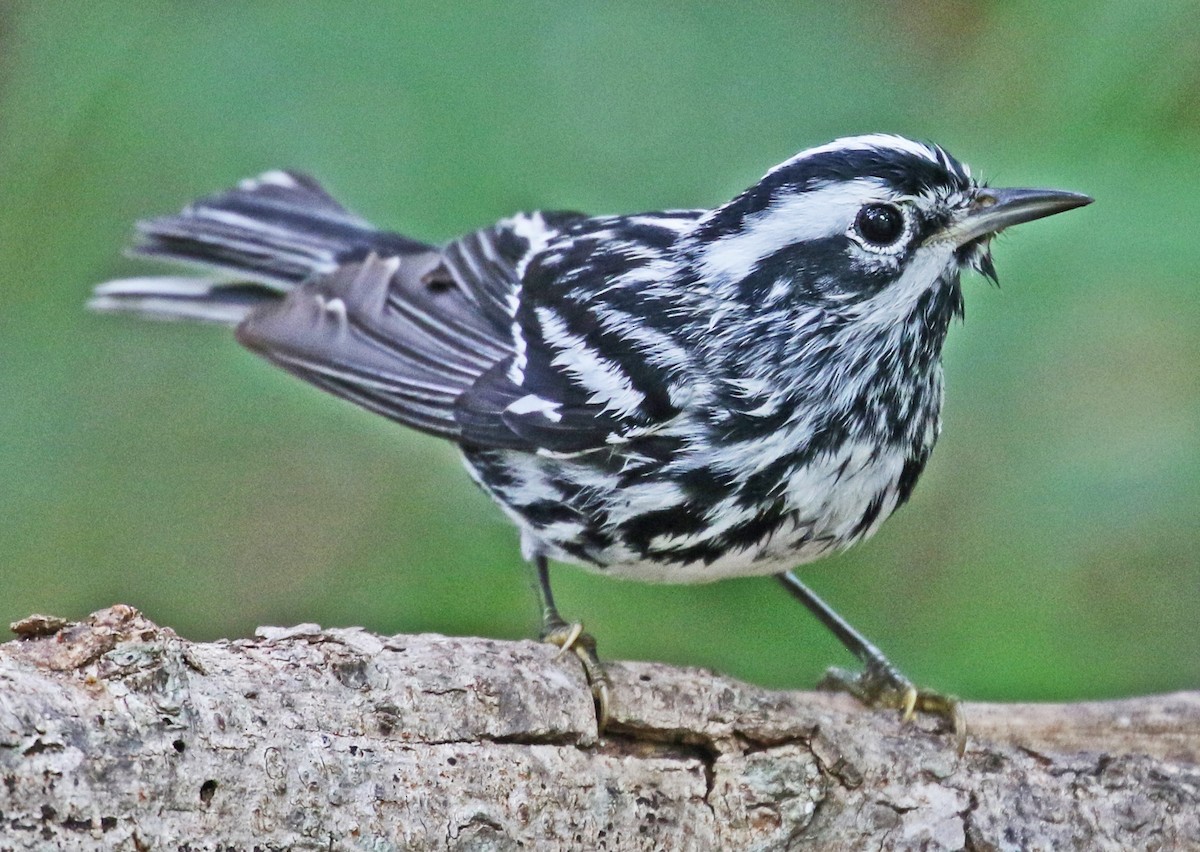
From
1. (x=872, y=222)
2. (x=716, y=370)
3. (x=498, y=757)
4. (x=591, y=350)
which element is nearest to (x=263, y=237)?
(x=591, y=350)

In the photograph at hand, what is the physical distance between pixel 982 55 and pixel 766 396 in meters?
1.37

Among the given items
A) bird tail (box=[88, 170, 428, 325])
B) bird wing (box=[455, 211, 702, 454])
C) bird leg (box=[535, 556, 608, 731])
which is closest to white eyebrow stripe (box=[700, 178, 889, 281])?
bird wing (box=[455, 211, 702, 454])

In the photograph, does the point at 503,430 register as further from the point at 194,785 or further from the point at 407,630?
the point at 194,785

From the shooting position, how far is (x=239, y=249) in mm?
4703

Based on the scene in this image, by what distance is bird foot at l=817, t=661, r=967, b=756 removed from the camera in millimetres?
3570

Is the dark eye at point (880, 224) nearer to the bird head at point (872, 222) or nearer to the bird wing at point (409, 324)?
the bird head at point (872, 222)

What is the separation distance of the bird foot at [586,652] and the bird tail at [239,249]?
1565 mm

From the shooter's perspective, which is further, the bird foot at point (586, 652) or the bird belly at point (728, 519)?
the bird belly at point (728, 519)

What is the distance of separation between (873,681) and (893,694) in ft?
0.29

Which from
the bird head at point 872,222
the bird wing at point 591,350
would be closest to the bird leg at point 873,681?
the bird wing at point 591,350

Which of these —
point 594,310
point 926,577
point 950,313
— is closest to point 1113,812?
point 926,577

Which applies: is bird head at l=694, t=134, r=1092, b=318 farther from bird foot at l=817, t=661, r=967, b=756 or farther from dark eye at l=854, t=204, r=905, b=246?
bird foot at l=817, t=661, r=967, b=756

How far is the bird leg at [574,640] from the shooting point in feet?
10.5

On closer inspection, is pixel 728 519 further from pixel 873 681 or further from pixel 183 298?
pixel 183 298
